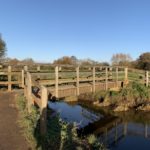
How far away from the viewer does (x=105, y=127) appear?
15641mm

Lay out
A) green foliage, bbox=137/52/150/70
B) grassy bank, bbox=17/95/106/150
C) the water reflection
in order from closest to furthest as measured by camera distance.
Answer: grassy bank, bbox=17/95/106/150 < the water reflection < green foliage, bbox=137/52/150/70

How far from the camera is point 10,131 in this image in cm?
859

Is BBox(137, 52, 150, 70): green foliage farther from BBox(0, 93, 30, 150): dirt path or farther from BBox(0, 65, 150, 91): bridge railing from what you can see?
BBox(0, 93, 30, 150): dirt path

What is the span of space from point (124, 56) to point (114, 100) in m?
64.7

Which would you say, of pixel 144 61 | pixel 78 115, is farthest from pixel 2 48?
pixel 144 61

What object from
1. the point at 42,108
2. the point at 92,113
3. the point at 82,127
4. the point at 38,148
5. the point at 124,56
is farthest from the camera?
the point at 124,56

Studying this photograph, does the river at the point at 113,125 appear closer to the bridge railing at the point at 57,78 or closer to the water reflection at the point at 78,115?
the water reflection at the point at 78,115

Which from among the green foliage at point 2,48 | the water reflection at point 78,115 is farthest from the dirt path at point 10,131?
the green foliage at point 2,48

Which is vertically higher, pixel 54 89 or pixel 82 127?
pixel 54 89

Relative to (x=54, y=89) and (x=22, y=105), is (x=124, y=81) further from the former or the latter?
(x=22, y=105)

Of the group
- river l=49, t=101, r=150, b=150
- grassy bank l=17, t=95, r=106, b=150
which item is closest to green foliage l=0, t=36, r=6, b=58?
river l=49, t=101, r=150, b=150

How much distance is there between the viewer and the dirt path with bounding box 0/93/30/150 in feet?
24.2

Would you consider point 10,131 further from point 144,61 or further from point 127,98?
point 144,61

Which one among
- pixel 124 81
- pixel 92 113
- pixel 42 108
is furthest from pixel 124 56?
pixel 42 108
